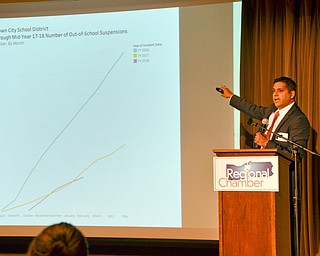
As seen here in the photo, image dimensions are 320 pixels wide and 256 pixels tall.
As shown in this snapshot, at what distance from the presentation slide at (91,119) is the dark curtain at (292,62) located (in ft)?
1.89

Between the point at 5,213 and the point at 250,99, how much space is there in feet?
7.40

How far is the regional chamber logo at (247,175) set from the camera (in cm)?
332

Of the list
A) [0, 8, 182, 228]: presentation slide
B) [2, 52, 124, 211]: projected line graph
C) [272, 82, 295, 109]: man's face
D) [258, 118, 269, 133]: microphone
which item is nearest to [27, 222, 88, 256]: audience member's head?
[258, 118, 269, 133]: microphone

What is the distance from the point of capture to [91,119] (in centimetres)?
477

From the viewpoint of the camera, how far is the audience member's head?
51.5 inches

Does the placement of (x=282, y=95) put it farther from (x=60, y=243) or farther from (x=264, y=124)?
(x=60, y=243)

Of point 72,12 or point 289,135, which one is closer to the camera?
point 289,135

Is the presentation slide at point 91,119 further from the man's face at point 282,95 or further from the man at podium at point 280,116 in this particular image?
the man's face at point 282,95

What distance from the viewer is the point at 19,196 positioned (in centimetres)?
487

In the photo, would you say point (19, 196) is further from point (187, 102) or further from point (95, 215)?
point (187, 102)

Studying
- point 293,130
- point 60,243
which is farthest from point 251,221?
point 60,243

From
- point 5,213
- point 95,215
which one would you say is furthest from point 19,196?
point 95,215

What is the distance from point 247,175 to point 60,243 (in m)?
2.17

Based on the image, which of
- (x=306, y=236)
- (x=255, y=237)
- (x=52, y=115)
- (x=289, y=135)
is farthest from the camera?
(x=52, y=115)
